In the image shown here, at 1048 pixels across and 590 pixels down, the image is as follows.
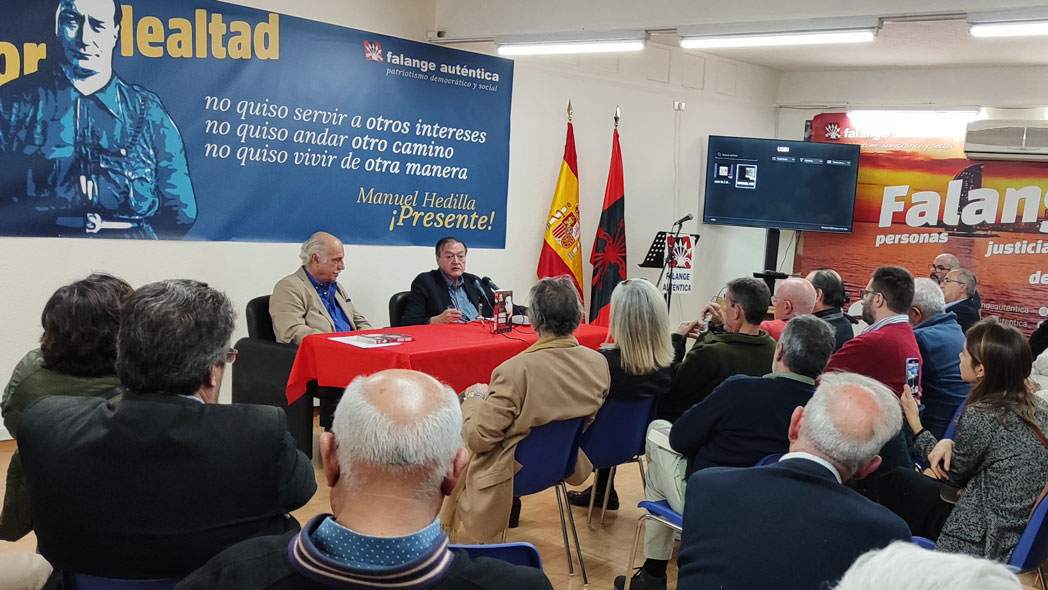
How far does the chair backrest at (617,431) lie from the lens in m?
3.49

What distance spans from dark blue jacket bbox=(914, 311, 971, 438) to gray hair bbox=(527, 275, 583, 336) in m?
1.83

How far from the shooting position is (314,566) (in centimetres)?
115

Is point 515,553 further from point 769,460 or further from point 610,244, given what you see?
point 610,244

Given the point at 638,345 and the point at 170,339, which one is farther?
the point at 638,345

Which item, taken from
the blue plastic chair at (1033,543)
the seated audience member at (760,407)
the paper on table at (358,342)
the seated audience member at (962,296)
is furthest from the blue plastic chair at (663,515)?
the seated audience member at (962,296)

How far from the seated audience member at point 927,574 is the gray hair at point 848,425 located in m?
1.16

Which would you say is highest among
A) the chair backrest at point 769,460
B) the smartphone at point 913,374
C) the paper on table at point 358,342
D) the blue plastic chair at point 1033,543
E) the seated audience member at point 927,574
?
the seated audience member at point 927,574

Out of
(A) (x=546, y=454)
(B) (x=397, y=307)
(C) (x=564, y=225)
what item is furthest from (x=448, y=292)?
(A) (x=546, y=454)

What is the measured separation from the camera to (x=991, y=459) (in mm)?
2699

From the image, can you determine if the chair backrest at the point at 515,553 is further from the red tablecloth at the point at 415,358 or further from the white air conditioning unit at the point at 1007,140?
the white air conditioning unit at the point at 1007,140

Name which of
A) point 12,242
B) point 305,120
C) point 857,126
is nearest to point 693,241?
point 857,126

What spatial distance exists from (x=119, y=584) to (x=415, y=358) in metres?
2.18

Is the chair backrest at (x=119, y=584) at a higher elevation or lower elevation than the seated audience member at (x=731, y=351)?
lower

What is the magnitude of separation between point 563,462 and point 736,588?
157 cm
